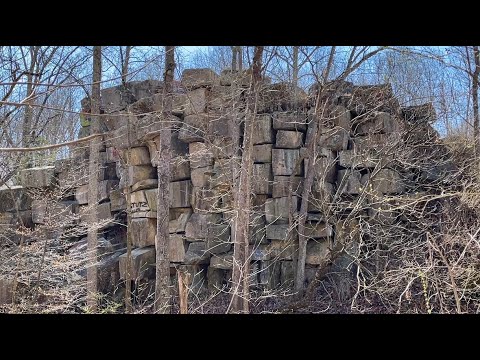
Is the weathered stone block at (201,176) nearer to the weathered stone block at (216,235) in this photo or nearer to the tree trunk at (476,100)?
the weathered stone block at (216,235)

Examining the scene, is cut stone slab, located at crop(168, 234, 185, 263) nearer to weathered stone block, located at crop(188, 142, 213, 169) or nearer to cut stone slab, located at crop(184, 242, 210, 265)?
cut stone slab, located at crop(184, 242, 210, 265)

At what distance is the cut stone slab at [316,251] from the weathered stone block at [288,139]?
2.39 m

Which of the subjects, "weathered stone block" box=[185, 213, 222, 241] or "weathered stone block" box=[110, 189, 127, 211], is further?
"weathered stone block" box=[110, 189, 127, 211]

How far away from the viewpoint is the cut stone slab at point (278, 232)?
11055mm

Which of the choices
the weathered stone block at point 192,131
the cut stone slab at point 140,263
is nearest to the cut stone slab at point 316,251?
the weathered stone block at point 192,131

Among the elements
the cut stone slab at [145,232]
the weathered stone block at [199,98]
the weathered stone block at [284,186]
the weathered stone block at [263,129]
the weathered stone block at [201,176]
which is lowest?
the cut stone slab at [145,232]

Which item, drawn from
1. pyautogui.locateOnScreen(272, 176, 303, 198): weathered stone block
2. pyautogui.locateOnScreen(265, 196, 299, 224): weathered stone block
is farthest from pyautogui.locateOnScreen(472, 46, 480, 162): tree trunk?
pyautogui.locateOnScreen(265, 196, 299, 224): weathered stone block

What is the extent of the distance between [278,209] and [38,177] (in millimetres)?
7156

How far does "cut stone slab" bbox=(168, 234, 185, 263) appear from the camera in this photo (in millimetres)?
11768

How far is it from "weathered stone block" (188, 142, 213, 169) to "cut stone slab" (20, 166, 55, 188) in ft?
14.4

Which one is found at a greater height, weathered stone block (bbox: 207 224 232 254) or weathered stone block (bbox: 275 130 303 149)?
weathered stone block (bbox: 275 130 303 149)
